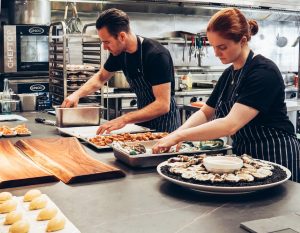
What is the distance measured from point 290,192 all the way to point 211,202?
31cm

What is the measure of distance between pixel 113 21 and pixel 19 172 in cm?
136

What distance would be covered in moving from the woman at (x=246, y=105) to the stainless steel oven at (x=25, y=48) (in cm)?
299

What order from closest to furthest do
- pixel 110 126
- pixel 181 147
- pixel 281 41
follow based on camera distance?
pixel 181 147 → pixel 110 126 → pixel 281 41

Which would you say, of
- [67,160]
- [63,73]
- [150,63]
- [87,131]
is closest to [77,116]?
[87,131]

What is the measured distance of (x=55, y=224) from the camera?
47.7 inches

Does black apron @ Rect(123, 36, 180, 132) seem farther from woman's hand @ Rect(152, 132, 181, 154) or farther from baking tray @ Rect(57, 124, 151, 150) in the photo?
woman's hand @ Rect(152, 132, 181, 154)

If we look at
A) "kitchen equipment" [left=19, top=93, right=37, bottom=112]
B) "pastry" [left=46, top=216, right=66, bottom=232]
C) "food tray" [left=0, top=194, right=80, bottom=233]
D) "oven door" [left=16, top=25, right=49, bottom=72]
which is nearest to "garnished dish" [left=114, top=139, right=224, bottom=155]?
"food tray" [left=0, top=194, right=80, bottom=233]

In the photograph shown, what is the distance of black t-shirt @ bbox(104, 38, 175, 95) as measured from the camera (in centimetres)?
291

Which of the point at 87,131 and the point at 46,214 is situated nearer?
the point at 46,214

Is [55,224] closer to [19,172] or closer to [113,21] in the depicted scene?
[19,172]

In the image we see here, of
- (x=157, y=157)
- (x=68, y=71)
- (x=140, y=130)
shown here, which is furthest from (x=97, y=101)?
(x=157, y=157)

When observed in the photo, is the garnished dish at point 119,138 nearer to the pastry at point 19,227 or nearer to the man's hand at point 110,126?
the man's hand at point 110,126

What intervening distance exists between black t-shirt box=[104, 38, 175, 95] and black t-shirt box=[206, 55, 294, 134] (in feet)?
2.60

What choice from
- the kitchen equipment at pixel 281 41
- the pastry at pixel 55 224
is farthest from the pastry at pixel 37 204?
the kitchen equipment at pixel 281 41
